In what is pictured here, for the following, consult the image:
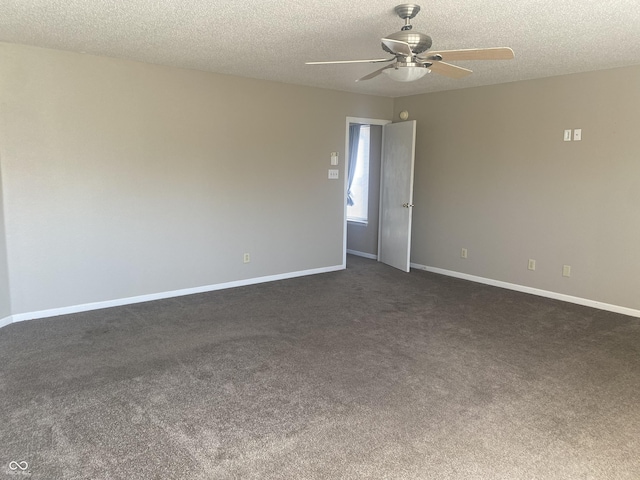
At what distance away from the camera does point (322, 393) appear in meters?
2.79

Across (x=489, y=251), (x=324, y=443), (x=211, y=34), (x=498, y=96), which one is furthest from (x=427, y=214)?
(x=324, y=443)

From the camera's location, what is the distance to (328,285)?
17.7ft

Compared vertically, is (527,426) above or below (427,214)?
below

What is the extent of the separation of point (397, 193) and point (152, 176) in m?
3.21

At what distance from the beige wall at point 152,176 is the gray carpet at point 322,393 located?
→ 0.55 meters

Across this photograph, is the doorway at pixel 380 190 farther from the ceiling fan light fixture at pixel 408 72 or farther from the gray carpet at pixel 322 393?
the ceiling fan light fixture at pixel 408 72

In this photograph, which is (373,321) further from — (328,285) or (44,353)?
(44,353)

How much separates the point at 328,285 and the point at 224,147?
201 cm

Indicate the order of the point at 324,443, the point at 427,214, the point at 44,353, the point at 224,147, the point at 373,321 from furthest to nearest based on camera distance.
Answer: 1. the point at 427,214
2. the point at 224,147
3. the point at 373,321
4. the point at 44,353
5. the point at 324,443

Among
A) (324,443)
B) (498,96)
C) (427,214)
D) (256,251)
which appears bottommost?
(324,443)

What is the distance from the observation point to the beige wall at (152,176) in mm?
3914

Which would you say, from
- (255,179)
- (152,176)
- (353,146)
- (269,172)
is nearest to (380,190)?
(353,146)

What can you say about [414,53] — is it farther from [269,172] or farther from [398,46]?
[269,172]

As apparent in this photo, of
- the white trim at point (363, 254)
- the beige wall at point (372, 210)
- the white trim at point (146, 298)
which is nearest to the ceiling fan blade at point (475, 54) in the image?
the white trim at point (146, 298)
